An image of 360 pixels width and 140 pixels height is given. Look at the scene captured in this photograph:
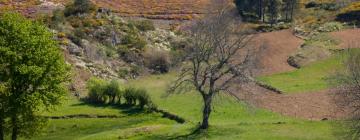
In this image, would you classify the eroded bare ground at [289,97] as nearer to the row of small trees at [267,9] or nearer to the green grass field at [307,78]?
the green grass field at [307,78]

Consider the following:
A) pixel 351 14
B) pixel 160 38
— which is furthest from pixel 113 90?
pixel 351 14

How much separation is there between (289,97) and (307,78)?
1320 centimetres

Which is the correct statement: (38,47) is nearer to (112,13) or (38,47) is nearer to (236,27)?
(236,27)

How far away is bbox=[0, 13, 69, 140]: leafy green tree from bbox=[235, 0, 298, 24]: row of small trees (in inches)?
3112

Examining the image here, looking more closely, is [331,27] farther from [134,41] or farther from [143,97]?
[143,97]

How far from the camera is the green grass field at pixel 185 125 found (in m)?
52.7

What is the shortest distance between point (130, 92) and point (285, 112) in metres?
22.4

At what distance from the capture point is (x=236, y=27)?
202 ft

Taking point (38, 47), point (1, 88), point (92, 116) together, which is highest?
point (38, 47)

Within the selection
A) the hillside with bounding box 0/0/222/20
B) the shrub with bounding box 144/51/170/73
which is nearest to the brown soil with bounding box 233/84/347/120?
the shrub with bounding box 144/51/170/73

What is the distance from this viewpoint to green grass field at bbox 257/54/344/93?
247 ft

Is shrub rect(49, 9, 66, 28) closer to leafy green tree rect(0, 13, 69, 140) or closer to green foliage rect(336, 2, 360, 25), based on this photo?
leafy green tree rect(0, 13, 69, 140)

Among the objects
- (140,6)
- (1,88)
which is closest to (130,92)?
(1,88)

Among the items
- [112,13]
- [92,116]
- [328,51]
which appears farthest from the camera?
[112,13]
